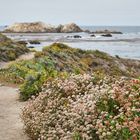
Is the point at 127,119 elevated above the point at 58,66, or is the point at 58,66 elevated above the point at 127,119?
the point at 127,119

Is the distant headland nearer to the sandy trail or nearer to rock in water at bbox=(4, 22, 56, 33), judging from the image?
rock in water at bbox=(4, 22, 56, 33)

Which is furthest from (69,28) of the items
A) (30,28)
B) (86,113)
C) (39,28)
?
(86,113)

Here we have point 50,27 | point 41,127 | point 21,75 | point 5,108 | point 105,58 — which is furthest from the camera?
point 50,27

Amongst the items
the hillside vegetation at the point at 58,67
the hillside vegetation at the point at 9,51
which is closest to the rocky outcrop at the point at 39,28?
the hillside vegetation at the point at 9,51

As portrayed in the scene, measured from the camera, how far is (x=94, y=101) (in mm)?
9344

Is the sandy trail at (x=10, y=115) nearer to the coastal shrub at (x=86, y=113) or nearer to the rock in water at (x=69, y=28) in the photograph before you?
the coastal shrub at (x=86, y=113)

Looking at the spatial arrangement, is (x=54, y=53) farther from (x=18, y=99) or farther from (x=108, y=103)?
(x=108, y=103)

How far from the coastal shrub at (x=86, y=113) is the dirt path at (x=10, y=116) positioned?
1.73 feet

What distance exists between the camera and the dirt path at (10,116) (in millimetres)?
11828

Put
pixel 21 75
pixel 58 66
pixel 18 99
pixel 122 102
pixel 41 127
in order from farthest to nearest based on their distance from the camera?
pixel 58 66 → pixel 21 75 → pixel 18 99 → pixel 41 127 → pixel 122 102

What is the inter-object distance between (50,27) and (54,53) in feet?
459

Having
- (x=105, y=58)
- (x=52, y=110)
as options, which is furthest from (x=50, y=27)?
(x=52, y=110)

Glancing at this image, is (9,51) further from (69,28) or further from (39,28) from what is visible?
(39,28)

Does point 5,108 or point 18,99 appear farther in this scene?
point 18,99
